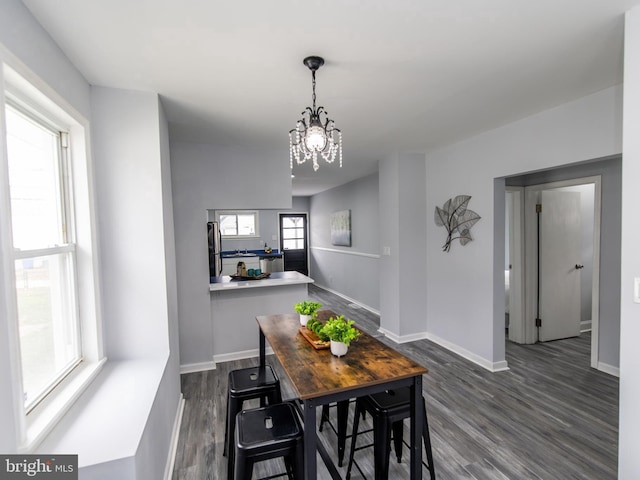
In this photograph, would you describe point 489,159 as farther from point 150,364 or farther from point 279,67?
point 150,364

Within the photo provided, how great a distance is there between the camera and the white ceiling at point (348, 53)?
4.75 feet

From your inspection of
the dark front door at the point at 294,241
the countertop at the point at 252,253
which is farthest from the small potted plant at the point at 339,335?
the dark front door at the point at 294,241

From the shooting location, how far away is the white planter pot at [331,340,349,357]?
1783 mm

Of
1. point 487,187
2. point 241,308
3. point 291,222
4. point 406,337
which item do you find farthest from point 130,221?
point 291,222

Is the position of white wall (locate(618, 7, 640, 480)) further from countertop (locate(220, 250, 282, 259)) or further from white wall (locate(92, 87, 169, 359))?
countertop (locate(220, 250, 282, 259))

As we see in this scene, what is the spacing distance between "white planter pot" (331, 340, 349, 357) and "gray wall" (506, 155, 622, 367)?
311 centimetres

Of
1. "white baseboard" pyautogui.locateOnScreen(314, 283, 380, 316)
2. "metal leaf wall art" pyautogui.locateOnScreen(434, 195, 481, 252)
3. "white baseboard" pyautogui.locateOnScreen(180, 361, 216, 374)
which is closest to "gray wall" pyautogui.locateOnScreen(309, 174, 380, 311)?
"white baseboard" pyautogui.locateOnScreen(314, 283, 380, 316)

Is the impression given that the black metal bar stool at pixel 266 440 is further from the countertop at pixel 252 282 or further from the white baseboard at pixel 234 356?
the white baseboard at pixel 234 356

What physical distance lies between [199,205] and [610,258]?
4.26 meters

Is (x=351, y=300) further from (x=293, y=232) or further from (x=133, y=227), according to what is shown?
(x=133, y=227)

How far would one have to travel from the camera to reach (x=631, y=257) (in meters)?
1.52

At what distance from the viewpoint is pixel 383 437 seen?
1750 mm

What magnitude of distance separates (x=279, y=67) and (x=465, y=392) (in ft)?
9.89

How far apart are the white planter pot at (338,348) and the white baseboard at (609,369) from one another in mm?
3171
